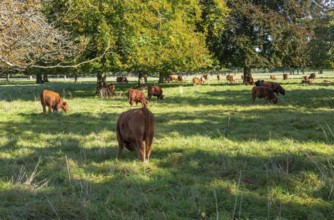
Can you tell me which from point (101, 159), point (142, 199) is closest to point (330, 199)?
point (142, 199)

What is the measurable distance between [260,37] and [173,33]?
1226cm

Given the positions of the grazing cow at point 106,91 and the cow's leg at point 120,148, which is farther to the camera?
the grazing cow at point 106,91

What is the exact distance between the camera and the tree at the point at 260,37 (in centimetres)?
3325

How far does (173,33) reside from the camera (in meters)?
25.3

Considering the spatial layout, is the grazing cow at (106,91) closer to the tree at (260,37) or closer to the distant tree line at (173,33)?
the distant tree line at (173,33)

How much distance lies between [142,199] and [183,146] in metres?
3.35

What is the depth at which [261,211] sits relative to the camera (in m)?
4.46

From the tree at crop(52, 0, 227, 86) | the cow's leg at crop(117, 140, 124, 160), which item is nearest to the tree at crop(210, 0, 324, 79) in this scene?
the tree at crop(52, 0, 227, 86)

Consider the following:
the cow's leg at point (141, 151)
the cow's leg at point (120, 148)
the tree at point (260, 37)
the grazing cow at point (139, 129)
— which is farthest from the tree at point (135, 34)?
the cow's leg at point (141, 151)

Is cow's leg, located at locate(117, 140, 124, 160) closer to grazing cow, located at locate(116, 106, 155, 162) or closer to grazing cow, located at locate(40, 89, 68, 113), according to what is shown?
grazing cow, located at locate(116, 106, 155, 162)

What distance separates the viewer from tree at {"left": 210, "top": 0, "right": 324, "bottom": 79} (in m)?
33.2

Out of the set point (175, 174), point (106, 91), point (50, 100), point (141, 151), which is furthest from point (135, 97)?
point (175, 174)

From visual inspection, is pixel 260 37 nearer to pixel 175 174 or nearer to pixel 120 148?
pixel 120 148

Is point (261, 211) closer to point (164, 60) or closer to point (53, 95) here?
point (53, 95)
